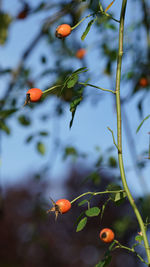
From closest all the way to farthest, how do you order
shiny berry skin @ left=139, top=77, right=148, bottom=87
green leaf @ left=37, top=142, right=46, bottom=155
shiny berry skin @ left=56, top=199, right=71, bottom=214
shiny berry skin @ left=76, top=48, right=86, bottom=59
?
1. shiny berry skin @ left=56, top=199, right=71, bottom=214
2. shiny berry skin @ left=139, top=77, right=148, bottom=87
3. green leaf @ left=37, top=142, right=46, bottom=155
4. shiny berry skin @ left=76, top=48, right=86, bottom=59

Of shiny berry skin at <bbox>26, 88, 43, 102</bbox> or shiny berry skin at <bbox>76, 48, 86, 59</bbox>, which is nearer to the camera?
shiny berry skin at <bbox>26, 88, 43, 102</bbox>

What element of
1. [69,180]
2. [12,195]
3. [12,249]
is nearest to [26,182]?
[12,195]

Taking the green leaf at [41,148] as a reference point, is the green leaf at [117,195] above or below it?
below

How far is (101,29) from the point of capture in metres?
3.14

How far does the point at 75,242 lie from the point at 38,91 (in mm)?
15849

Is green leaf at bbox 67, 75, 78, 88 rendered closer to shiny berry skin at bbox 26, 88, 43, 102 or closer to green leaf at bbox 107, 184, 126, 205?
shiny berry skin at bbox 26, 88, 43, 102

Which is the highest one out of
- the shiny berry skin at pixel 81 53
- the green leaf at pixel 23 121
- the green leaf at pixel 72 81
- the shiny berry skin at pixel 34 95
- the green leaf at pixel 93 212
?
the shiny berry skin at pixel 81 53

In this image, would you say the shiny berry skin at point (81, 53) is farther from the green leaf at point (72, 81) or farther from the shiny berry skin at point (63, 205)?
the shiny berry skin at point (63, 205)

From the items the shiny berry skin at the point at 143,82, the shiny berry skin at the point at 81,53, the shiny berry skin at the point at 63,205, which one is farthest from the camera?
the shiny berry skin at the point at 81,53

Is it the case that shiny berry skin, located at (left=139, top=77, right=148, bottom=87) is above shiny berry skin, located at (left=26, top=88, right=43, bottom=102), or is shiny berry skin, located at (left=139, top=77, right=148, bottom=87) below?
above

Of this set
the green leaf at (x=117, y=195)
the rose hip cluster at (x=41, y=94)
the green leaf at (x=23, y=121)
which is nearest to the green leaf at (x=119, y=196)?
the green leaf at (x=117, y=195)

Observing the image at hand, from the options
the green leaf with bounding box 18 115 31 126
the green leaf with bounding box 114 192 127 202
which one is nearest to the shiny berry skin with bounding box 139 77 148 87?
the green leaf with bounding box 18 115 31 126

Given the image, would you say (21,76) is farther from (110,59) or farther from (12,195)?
(12,195)

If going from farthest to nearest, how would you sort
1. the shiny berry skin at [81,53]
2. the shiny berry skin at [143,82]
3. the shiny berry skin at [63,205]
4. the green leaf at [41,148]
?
the shiny berry skin at [81,53] < the green leaf at [41,148] < the shiny berry skin at [143,82] < the shiny berry skin at [63,205]
